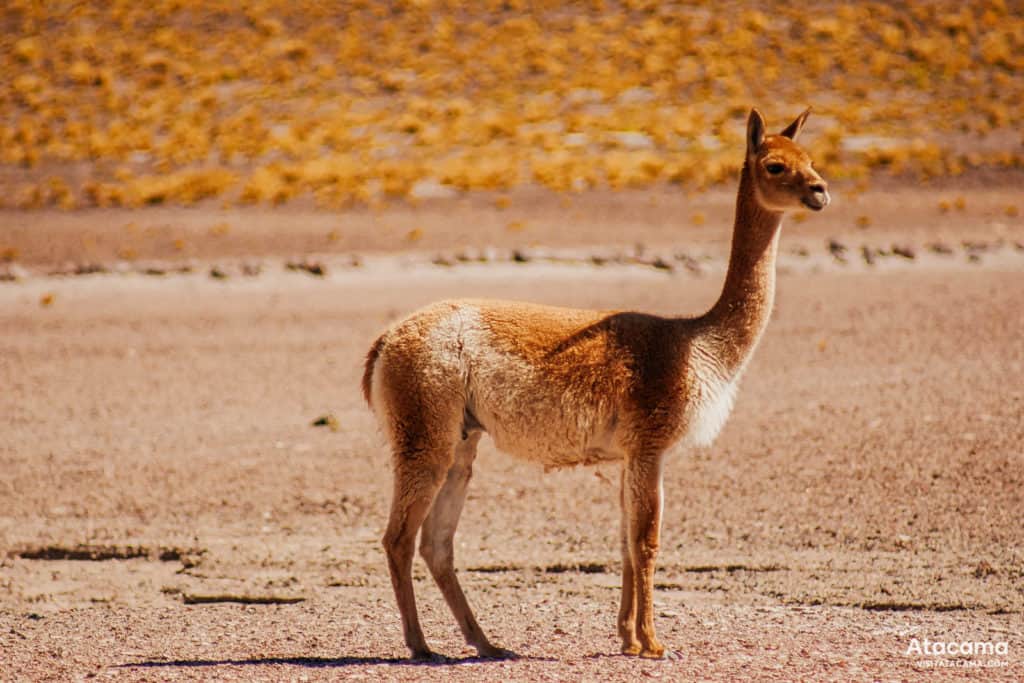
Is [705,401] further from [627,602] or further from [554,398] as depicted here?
[627,602]

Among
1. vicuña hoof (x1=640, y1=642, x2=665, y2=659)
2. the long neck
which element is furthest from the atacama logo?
the long neck

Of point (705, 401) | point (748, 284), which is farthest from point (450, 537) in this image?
point (748, 284)

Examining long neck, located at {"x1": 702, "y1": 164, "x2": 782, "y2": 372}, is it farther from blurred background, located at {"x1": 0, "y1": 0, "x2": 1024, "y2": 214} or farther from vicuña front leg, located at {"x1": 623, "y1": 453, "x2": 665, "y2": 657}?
blurred background, located at {"x1": 0, "y1": 0, "x2": 1024, "y2": 214}

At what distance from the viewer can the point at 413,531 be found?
20.6 ft

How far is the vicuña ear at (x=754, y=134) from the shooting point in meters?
6.48

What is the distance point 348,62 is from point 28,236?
14.5 m

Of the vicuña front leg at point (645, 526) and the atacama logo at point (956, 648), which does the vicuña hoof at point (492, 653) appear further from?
the atacama logo at point (956, 648)

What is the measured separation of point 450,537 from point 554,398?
86 cm

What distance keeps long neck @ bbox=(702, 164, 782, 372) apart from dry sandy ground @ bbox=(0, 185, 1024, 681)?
4.91 ft

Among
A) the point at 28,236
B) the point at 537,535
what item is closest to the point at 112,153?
the point at 28,236

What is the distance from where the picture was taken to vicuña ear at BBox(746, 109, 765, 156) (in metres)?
6.48

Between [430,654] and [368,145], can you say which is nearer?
[430,654]

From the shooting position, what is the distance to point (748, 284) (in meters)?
6.57

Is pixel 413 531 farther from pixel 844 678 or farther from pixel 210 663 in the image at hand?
pixel 844 678
